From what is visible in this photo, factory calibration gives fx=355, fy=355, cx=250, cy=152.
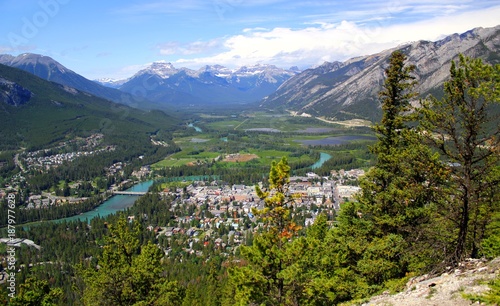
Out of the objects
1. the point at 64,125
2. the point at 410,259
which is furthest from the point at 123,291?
the point at 64,125

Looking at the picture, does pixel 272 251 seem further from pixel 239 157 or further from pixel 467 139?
pixel 239 157

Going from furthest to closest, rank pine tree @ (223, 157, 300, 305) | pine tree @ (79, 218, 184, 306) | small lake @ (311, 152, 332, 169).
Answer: small lake @ (311, 152, 332, 169) < pine tree @ (79, 218, 184, 306) < pine tree @ (223, 157, 300, 305)

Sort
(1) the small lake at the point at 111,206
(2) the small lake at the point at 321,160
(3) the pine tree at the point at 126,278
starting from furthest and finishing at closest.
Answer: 1. (2) the small lake at the point at 321,160
2. (1) the small lake at the point at 111,206
3. (3) the pine tree at the point at 126,278

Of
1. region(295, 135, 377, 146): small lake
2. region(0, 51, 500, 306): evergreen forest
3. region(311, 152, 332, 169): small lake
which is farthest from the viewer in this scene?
region(295, 135, 377, 146): small lake

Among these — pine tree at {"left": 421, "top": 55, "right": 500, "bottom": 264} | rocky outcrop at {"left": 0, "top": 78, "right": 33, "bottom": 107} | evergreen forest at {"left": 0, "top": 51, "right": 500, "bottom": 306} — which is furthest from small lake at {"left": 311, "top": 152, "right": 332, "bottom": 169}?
rocky outcrop at {"left": 0, "top": 78, "right": 33, "bottom": 107}

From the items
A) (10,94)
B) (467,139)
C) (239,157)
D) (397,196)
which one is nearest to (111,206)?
(239,157)

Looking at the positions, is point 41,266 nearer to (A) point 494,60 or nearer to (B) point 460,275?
(B) point 460,275

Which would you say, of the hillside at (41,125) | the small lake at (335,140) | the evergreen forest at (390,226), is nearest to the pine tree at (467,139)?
the evergreen forest at (390,226)

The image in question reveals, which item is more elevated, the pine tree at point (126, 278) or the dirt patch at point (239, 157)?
the pine tree at point (126, 278)

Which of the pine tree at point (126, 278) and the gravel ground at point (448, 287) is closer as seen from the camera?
the gravel ground at point (448, 287)

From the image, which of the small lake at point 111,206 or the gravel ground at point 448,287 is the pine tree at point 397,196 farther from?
the small lake at point 111,206

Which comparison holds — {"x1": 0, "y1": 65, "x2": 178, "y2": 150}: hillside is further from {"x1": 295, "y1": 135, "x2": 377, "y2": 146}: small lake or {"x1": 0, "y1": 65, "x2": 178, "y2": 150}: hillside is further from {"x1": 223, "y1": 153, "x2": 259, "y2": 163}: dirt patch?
{"x1": 295, "y1": 135, "x2": 377, "y2": 146}: small lake

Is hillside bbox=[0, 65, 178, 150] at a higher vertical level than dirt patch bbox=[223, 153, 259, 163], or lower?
higher
